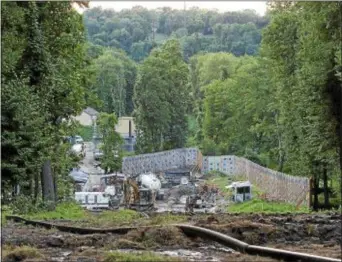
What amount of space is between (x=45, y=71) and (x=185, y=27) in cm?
5408

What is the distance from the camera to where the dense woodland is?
2341 centimetres

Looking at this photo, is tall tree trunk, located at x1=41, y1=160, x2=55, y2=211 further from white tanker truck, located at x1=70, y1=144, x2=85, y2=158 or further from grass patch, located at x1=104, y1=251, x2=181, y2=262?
grass patch, located at x1=104, y1=251, x2=181, y2=262

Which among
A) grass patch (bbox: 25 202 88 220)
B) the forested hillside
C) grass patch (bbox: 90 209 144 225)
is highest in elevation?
the forested hillside

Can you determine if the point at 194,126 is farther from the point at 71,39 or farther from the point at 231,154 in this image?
the point at 71,39

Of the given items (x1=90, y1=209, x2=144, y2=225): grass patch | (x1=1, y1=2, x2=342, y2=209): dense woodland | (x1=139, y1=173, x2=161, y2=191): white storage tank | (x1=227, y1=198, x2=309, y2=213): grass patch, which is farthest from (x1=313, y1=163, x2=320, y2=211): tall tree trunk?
(x1=139, y1=173, x2=161, y2=191): white storage tank

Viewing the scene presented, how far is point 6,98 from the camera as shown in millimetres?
22609

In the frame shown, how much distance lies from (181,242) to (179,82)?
53.4m

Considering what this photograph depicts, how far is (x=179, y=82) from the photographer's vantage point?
2581 inches

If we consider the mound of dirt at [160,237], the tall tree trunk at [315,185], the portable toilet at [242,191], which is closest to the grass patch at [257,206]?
the portable toilet at [242,191]

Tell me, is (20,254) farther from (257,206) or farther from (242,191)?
(242,191)

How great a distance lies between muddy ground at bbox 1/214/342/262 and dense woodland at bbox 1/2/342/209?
5.15m

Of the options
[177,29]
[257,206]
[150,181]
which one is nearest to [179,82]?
[150,181]

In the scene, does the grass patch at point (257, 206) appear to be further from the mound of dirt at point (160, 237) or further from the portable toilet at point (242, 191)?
the mound of dirt at point (160, 237)

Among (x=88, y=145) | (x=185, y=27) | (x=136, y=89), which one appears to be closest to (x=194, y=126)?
(x=185, y=27)
